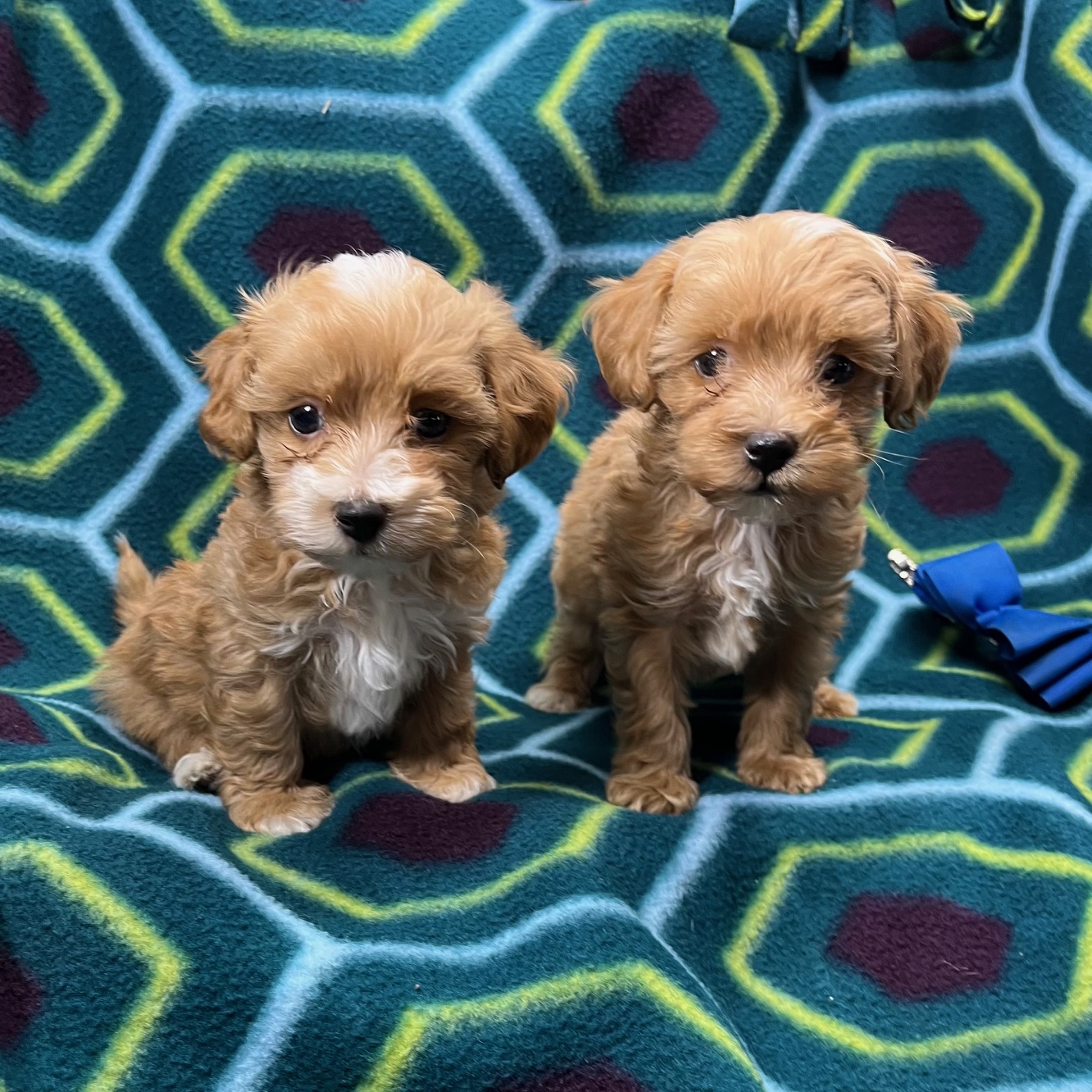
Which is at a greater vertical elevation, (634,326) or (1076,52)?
(1076,52)

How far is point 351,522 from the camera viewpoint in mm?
2295

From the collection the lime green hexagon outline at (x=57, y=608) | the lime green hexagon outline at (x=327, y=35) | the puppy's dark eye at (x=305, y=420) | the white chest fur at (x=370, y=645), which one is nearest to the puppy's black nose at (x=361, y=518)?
the puppy's dark eye at (x=305, y=420)

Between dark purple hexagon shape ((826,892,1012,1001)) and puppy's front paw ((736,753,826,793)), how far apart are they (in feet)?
1.27

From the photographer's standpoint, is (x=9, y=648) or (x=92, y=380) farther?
(x=92, y=380)

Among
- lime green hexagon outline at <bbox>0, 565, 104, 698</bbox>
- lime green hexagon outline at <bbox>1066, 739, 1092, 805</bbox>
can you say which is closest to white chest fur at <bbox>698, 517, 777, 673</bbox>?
lime green hexagon outline at <bbox>1066, 739, 1092, 805</bbox>

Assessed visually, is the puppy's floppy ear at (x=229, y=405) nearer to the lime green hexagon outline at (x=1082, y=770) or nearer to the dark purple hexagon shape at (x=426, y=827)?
the dark purple hexagon shape at (x=426, y=827)

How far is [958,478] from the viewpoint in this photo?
4.18m

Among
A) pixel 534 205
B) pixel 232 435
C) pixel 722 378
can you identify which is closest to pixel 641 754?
pixel 722 378

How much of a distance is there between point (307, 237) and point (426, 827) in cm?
195

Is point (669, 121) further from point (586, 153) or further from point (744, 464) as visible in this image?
point (744, 464)

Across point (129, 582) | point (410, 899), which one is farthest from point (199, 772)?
point (129, 582)

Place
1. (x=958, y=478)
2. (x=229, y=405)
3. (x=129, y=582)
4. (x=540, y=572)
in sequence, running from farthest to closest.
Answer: (x=958, y=478) → (x=540, y=572) → (x=129, y=582) → (x=229, y=405)

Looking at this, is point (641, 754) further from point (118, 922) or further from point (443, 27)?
point (443, 27)

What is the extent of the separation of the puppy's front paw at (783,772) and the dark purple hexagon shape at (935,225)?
6.20ft
